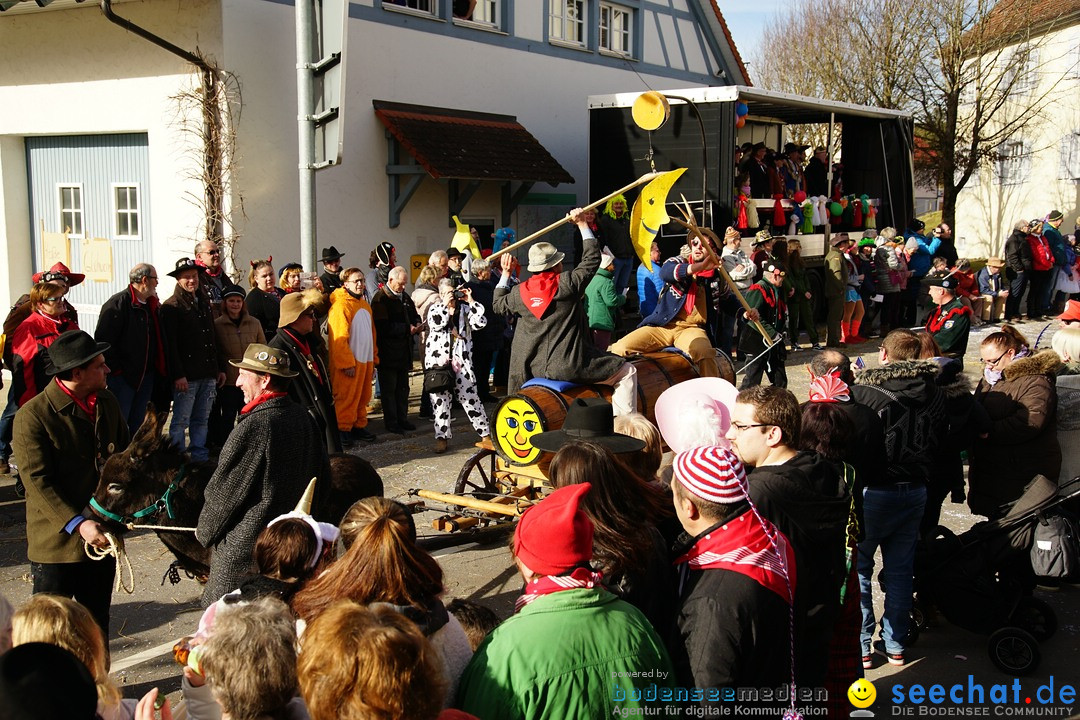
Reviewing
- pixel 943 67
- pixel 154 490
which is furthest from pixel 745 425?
pixel 943 67

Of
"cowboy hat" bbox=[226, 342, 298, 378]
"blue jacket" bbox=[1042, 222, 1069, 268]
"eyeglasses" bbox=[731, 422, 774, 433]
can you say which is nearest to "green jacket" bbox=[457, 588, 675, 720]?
"eyeglasses" bbox=[731, 422, 774, 433]

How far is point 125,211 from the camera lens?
12914 millimetres

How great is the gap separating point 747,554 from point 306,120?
789cm

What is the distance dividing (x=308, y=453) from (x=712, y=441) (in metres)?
1.91

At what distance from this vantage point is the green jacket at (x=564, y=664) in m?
2.52

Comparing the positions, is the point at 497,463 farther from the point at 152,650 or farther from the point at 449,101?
the point at 449,101

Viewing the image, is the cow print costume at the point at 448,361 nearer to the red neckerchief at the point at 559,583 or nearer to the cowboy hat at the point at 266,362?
the cowboy hat at the point at 266,362

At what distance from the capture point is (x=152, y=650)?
5.16 m

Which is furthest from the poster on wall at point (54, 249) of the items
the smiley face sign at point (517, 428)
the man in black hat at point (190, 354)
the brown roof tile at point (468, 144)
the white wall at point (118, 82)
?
the smiley face sign at point (517, 428)

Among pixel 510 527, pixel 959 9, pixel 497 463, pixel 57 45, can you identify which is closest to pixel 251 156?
pixel 57 45

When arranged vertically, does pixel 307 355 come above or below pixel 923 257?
below

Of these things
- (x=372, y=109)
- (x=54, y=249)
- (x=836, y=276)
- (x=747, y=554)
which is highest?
(x=372, y=109)

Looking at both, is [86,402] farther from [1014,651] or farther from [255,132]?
[255,132]

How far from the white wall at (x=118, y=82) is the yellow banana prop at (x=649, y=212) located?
256 inches
